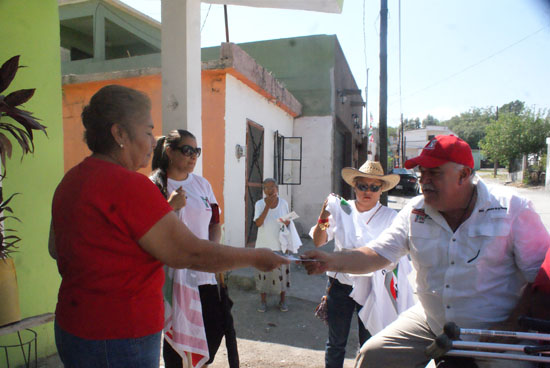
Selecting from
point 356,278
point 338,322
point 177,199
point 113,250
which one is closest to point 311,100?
point 356,278

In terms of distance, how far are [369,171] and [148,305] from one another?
93.8 inches

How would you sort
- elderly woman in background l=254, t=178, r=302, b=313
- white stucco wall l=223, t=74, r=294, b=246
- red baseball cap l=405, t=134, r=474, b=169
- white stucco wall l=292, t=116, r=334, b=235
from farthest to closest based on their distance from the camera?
white stucco wall l=292, t=116, r=334, b=235 < white stucco wall l=223, t=74, r=294, b=246 < elderly woman in background l=254, t=178, r=302, b=313 < red baseball cap l=405, t=134, r=474, b=169

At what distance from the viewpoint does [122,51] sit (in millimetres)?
14078

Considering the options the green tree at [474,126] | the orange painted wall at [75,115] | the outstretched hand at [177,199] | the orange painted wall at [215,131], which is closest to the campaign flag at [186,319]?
the outstretched hand at [177,199]

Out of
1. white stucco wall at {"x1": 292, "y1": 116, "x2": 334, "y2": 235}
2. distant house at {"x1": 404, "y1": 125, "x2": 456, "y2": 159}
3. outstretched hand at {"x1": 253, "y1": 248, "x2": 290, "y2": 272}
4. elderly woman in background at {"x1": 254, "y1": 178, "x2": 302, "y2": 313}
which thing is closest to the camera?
outstretched hand at {"x1": 253, "y1": 248, "x2": 290, "y2": 272}

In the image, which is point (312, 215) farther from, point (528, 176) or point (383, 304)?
point (528, 176)

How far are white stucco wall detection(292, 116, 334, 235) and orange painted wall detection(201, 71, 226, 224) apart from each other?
14.6 ft

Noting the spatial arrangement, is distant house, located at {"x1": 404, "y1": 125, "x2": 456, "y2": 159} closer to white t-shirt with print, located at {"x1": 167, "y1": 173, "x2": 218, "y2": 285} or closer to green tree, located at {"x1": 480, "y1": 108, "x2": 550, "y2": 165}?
green tree, located at {"x1": 480, "y1": 108, "x2": 550, "y2": 165}

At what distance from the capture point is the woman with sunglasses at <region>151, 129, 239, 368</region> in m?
2.60

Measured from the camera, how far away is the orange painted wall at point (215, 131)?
20.8 ft

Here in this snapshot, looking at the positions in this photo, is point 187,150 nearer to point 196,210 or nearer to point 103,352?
point 196,210

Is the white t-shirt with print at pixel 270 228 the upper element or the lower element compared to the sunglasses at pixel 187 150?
lower

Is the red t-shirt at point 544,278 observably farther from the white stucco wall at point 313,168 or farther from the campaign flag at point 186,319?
the white stucco wall at point 313,168

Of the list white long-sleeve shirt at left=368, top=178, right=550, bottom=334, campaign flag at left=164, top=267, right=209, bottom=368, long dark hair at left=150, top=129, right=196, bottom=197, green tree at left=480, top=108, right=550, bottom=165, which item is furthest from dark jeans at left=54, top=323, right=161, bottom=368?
green tree at left=480, top=108, right=550, bottom=165
